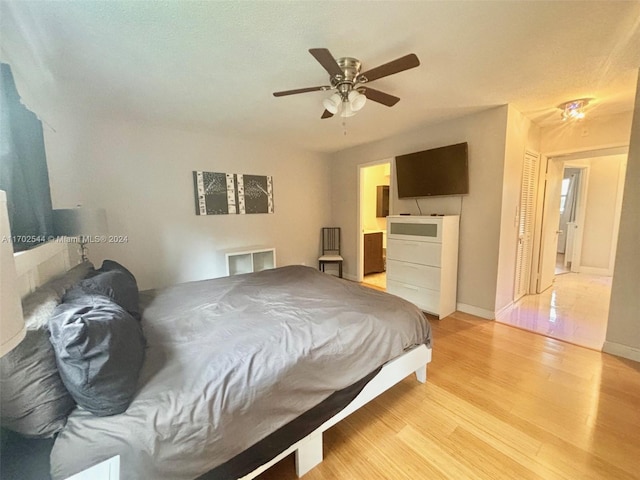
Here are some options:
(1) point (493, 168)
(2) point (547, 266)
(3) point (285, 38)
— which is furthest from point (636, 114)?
(3) point (285, 38)

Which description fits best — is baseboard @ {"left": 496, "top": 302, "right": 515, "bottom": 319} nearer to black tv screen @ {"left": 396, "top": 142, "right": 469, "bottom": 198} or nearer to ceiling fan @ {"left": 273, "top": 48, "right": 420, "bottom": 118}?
black tv screen @ {"left": 396, "top": 142, "right": 469, "bottom": 198}

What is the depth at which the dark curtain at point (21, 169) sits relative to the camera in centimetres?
140

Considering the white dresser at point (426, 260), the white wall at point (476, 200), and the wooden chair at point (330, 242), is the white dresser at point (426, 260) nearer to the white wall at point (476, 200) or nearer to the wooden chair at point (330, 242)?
the white wall at point (476, 200)

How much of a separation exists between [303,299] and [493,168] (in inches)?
104

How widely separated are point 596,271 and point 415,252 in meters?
4.30

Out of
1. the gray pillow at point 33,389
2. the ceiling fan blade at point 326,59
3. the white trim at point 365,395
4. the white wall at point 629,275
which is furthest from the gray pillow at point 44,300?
the white wall at point 629,275

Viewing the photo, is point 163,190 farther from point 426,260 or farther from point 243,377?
point 426,260

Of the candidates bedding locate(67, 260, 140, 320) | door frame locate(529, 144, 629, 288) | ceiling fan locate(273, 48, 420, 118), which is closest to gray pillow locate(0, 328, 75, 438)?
bedding locate(67, 260, 140, 320)

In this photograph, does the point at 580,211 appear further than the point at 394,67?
Yes

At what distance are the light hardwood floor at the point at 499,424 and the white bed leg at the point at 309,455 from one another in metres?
0.04

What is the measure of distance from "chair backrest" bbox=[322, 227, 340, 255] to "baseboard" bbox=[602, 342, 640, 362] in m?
3.61

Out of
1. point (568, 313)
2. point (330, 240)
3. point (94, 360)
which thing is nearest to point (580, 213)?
point (568, 313)

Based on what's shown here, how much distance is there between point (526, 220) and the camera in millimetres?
3410

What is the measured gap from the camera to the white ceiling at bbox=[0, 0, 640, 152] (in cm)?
143
